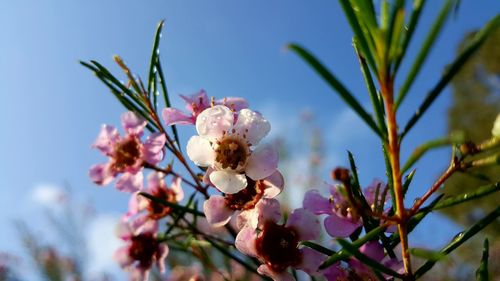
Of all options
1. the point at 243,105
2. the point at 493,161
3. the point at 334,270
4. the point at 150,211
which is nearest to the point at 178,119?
the point at 243,105

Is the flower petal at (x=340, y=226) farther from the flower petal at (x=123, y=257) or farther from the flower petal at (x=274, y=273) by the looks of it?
the flower petal at (x=123, y=257)

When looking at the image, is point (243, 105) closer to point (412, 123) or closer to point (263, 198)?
point (263, 198)

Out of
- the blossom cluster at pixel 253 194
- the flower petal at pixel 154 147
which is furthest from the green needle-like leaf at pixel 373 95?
the flower petal at pixel 154 147

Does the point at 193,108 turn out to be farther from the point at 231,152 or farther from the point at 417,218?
the point at 417,218

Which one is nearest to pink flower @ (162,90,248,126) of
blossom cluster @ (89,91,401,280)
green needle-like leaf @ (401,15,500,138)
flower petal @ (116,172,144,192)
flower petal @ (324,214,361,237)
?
blossom cluster @ (89,91,401,280)

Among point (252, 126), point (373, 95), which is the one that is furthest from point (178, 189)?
point (373, 95)

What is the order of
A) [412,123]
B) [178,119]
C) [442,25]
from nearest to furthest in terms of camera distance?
[442,25], [412,123], [178,119]
